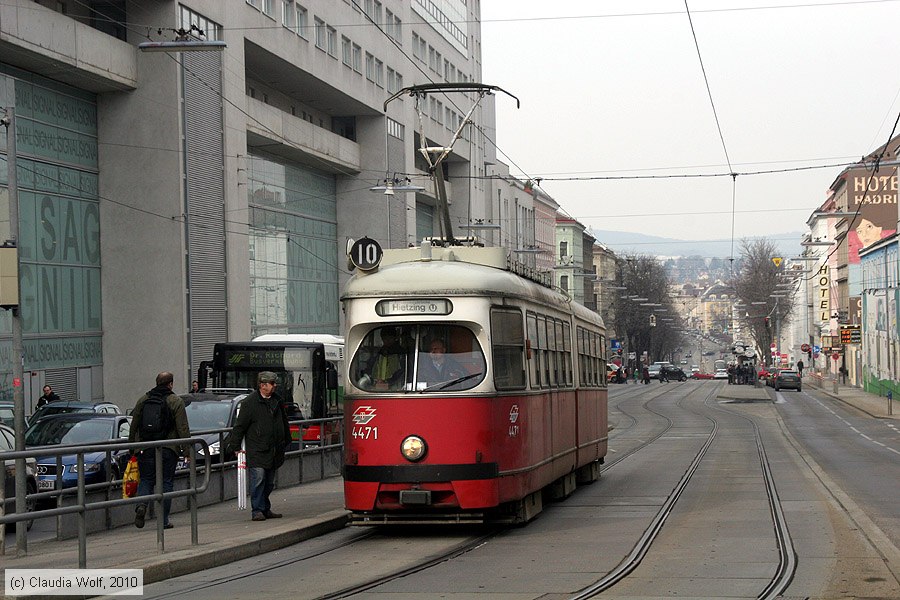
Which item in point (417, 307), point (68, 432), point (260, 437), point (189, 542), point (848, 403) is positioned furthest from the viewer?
point (848, 403)

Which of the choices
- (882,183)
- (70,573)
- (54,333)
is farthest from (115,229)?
(882,183)

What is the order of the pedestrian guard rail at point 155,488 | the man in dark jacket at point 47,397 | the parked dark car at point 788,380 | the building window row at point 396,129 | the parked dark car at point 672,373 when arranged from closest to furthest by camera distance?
the pedestrian guard rail at point 155,488 < the man in dark jacket at point 47,397 < the building window row at point 396,129 < the parked dark car at point 788,380 < the parked dark car at point 672,373

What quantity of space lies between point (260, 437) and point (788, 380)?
2975 inches

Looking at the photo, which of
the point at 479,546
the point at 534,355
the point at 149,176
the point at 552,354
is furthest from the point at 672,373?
the point at 479,546

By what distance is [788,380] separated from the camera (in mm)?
86312

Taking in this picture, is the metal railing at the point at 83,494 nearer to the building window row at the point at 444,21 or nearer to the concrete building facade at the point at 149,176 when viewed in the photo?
the concrete building facade at the point at 149,176

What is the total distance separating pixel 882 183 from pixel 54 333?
77.7 meters

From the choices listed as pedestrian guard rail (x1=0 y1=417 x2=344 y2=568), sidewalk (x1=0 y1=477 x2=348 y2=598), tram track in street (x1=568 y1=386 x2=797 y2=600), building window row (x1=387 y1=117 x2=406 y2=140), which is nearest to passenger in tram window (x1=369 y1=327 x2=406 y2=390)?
sidewalk (x1=0 y1=477 x2=348 y2=598)

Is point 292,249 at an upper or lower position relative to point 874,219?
lower

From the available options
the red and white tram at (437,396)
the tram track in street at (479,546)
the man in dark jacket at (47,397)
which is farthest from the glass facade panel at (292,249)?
the red and white tram at (437,396)

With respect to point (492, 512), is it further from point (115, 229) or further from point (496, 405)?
point (115, 229)

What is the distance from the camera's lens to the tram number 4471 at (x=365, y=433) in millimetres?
13617

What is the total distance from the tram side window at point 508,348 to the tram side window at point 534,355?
15.4 inches

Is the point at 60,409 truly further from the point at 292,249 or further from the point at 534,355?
the point at 292,249
